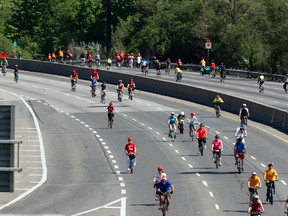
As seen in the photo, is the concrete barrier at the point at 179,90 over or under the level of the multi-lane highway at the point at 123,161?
over

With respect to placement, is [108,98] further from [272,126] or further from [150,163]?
[150,163]

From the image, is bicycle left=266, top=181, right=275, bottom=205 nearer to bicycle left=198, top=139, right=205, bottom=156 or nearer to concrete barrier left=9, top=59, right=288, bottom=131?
bicycle left=198, top=139, right=205, bottom=156

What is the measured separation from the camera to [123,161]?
4178 centimetres

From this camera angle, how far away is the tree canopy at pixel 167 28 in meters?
102

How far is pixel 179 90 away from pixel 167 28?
50.2 meters

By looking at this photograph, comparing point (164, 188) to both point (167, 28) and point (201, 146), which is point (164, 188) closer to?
point (201, 146)

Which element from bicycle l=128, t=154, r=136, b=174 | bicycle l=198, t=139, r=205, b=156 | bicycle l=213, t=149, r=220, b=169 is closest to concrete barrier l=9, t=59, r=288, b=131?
bicycle l=198, t=139, r=205, b=156

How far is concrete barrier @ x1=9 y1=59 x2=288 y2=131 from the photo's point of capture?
177ft

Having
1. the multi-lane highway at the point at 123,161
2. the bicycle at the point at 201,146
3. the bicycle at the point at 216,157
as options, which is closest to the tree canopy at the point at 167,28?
the multi-lane highway at the point at 123,161

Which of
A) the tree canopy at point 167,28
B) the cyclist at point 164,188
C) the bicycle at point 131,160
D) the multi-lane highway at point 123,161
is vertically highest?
the tree canopy at point 167,28

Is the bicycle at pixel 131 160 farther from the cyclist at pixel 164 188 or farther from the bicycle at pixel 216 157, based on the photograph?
the cyclist at pixel 164 188

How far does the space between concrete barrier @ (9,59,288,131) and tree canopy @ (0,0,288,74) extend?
2217 cm

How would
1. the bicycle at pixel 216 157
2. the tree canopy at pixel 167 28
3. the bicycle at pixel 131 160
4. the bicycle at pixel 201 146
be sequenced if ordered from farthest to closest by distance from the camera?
the tree canopy at pixel 167 28
the bicycle at pixel 201 146
the bicycle at pixel 216 157
the bicycle at pixel 131 160

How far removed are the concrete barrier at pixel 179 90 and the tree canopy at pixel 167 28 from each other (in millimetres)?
22169
